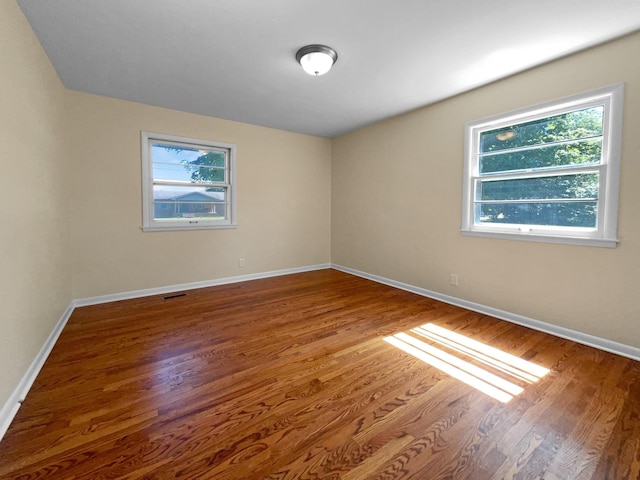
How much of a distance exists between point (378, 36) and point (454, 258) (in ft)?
8.38

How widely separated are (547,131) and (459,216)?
1.15 metres

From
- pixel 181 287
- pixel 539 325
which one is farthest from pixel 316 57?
pixel 181 287

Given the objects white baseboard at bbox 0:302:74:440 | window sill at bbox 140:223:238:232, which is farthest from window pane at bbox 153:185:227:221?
white baseboard at bbox 0:302:74:440

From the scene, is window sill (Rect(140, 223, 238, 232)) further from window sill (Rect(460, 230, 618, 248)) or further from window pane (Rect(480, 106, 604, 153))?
window pane (Rect(480, 106, 604, 153))

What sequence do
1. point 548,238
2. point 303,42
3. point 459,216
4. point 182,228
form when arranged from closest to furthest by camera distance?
1. point 303,42
2. point 548,238
3. point 459,216
4. point 182,228

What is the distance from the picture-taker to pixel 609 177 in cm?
229

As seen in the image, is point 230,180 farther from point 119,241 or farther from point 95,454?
point 95,454

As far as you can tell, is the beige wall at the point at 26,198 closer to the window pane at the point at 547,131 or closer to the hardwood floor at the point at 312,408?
the hardwood floor at the point at 312,408

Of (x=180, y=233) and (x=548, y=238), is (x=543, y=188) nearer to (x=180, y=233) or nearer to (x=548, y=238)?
(x=548, y=238)

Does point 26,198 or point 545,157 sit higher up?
point 545,157

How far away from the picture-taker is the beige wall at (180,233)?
3.31 metres

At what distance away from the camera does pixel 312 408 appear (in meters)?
1.64

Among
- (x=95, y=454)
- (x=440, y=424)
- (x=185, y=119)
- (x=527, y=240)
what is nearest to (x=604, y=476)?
(x=440, y=424)

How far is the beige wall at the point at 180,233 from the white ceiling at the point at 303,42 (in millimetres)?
446
